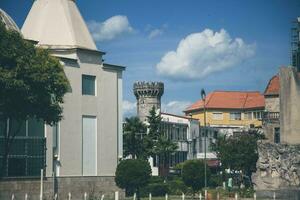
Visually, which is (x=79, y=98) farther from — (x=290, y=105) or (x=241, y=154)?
(x=241, y=154)

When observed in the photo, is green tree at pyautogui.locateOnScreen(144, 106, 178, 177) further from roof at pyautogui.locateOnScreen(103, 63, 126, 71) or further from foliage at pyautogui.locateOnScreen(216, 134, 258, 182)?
roof at pyautogui.locateOnScreen(103, 63, 126, 71)

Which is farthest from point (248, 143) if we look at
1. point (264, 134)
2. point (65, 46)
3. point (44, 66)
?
point (44, 66)

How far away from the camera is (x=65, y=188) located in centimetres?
5472

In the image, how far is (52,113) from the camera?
43.8m

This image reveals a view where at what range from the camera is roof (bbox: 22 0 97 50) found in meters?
61.4

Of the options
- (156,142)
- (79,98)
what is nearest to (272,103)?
(156,142)

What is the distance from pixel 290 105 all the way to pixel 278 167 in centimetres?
562

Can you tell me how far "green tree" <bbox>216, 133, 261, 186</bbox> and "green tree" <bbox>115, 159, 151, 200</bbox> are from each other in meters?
23.5

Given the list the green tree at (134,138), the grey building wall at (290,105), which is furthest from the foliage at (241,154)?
the grey building wall at (290,105)

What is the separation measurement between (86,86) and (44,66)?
703 inches

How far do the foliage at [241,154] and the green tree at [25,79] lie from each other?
35.0 metres

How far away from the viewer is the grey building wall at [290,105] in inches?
2108

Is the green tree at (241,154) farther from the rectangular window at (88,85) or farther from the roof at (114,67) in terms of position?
→ the rectangular window at (88,85)

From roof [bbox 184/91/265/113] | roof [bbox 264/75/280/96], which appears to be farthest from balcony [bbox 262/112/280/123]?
roof [bbox 184/91/265/113]
